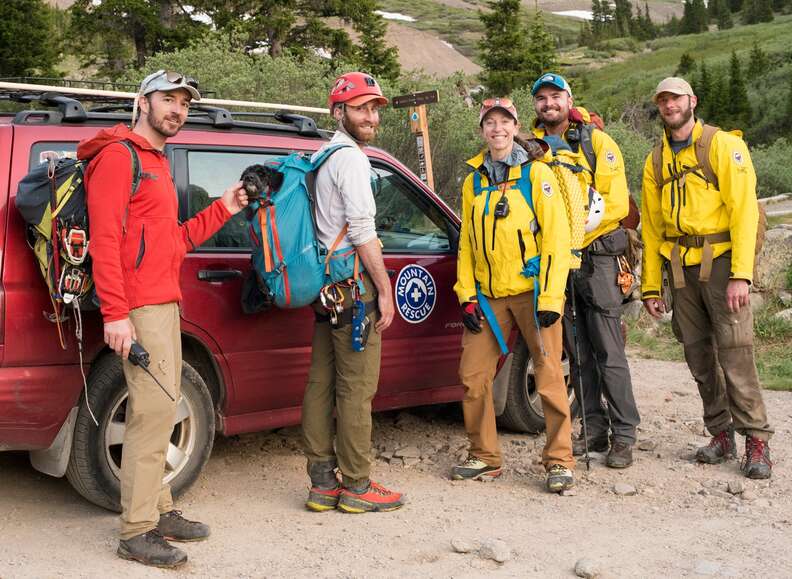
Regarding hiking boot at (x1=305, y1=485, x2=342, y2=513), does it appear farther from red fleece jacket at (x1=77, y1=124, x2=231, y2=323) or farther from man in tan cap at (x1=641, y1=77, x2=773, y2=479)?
man in tan cap at (x1=641, y1=77, x2=773, y2=479)

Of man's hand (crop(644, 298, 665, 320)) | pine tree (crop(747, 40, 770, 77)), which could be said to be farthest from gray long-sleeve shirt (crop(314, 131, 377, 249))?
pine tree (crop(747, 40, 770, 77))

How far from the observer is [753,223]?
16.5 ft

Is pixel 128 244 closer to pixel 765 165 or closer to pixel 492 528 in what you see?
pixel 492 528

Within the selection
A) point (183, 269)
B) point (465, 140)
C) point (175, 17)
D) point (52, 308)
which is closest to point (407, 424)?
point (183, 269)

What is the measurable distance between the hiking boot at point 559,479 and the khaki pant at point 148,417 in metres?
2.05

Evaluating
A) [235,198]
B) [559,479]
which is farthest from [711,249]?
[235,198]

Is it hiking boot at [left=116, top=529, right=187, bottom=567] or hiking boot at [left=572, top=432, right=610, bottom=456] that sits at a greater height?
hiking boot at [left=116, top=529, right=187, bottom=567]

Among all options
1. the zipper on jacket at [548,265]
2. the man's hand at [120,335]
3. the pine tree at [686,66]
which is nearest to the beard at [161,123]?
the man's hand at [120,335]

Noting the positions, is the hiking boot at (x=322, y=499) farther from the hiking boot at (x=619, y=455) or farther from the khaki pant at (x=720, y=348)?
the khaki pant at (x=720, y=348)

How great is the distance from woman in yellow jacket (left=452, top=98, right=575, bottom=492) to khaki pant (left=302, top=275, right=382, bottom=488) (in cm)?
72

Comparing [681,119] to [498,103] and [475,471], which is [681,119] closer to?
[498,103]

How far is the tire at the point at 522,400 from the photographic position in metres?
5.80

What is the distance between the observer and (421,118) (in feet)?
30.1

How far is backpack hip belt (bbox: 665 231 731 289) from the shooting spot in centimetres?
516
